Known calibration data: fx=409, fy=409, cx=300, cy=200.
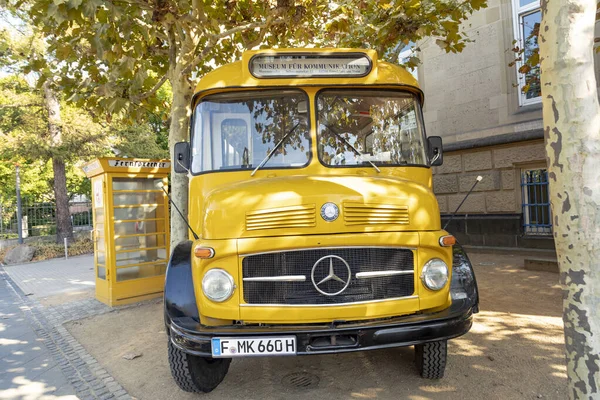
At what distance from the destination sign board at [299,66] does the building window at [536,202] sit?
25.1 ft

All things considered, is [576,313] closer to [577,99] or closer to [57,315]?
[577,99]

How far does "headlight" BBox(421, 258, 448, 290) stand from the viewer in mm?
2914

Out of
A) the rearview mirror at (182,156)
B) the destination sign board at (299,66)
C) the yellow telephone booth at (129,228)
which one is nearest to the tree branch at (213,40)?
the yellow telephone booth at (129,228)

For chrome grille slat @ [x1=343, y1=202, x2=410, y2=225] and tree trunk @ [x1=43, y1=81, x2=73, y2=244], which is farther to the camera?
tree trunk @ [x1=43, y1=81, x2=73, y2=244]

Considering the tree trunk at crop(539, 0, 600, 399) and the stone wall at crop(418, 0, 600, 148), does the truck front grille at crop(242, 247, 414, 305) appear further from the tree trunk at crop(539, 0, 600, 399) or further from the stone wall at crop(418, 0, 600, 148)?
the stone wall at crop(418, 0, 600, 148)

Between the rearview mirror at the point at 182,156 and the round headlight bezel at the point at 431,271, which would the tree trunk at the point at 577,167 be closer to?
the round headlight bezel at the point at 431,271

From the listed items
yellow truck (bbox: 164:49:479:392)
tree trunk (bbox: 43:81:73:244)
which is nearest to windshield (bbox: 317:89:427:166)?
yellow truck (bbox: 164:49:479:392)

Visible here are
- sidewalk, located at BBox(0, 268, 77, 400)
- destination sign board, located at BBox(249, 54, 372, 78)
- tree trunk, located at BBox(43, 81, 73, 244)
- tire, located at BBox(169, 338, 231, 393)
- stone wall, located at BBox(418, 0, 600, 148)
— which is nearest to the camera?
tire, located at BBox(169, 338, 231, 393)

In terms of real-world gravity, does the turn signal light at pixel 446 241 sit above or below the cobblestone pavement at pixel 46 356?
above

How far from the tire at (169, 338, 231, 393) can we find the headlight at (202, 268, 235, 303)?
76 centimetres

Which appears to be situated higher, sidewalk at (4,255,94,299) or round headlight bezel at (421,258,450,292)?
round headlight bezel at (421,258,450,292)

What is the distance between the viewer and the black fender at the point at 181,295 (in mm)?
2873

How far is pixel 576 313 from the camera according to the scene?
2178 millimetres

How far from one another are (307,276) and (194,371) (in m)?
1.34
